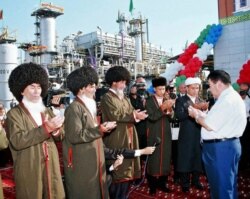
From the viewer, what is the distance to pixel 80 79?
3117mm

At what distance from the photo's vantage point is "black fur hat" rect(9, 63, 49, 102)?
269cm

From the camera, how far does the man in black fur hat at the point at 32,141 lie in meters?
2.40

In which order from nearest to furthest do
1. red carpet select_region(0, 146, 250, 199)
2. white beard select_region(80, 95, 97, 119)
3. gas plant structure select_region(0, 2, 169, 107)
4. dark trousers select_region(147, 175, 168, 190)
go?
white beard select_region(80, 95, 97, 119) < red carpet select_region(0, 146, 250, 199) < dark trousers select_region(147, 175, 168, 190) < gas plant structure select_region(0, 2, 169, 107)

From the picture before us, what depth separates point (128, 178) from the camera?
A: 11.4 ft

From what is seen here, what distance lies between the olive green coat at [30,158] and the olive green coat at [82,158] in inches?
10.1

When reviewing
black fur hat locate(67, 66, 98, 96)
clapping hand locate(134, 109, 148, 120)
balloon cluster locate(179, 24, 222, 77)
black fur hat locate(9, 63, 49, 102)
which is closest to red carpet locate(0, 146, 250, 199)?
clapping hand locate(134, 109, 148, 120)

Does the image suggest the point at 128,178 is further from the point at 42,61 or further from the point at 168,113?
the point at 42,61

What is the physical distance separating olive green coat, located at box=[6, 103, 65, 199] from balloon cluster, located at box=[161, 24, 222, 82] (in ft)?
24.8

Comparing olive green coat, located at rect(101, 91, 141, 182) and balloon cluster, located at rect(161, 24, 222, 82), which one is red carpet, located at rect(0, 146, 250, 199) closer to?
olive green coat, located at rect(101, 91, 141, 182)

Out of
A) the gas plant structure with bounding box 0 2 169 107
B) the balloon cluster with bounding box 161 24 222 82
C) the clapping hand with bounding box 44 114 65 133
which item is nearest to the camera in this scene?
the clapping hand with bounding box 44 114 65 133

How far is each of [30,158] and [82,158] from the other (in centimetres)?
52

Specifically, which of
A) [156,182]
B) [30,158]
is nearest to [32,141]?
[30,158]

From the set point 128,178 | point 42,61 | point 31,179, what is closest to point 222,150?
point 128,178

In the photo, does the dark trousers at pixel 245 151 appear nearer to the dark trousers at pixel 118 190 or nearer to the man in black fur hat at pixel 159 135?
the man in black fur hat at pixel 159 135
